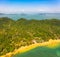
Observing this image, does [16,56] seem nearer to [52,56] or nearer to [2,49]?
[52,56]

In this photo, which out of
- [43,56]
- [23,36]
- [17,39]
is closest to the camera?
[43,56]

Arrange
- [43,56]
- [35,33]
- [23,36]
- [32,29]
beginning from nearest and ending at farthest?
[43,56], [23,36], [35,33], [32,29]

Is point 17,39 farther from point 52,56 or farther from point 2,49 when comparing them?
point 52,56

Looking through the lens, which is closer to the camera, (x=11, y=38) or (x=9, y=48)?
(x=9, y=48)

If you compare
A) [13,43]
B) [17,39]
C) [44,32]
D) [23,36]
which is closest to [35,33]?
[44,32]

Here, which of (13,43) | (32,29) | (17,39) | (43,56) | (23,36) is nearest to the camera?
(43,56)

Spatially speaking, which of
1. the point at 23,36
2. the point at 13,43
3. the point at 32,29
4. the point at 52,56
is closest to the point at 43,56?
the point at 52,56

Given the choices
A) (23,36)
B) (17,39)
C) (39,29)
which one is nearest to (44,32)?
(39,29)

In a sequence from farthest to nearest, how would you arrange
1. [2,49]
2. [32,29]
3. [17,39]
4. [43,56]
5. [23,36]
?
[32,29] → [23,36] → [17,39] → [2,49] → [43,56]

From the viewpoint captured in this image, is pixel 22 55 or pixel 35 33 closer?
pixel 22 55
